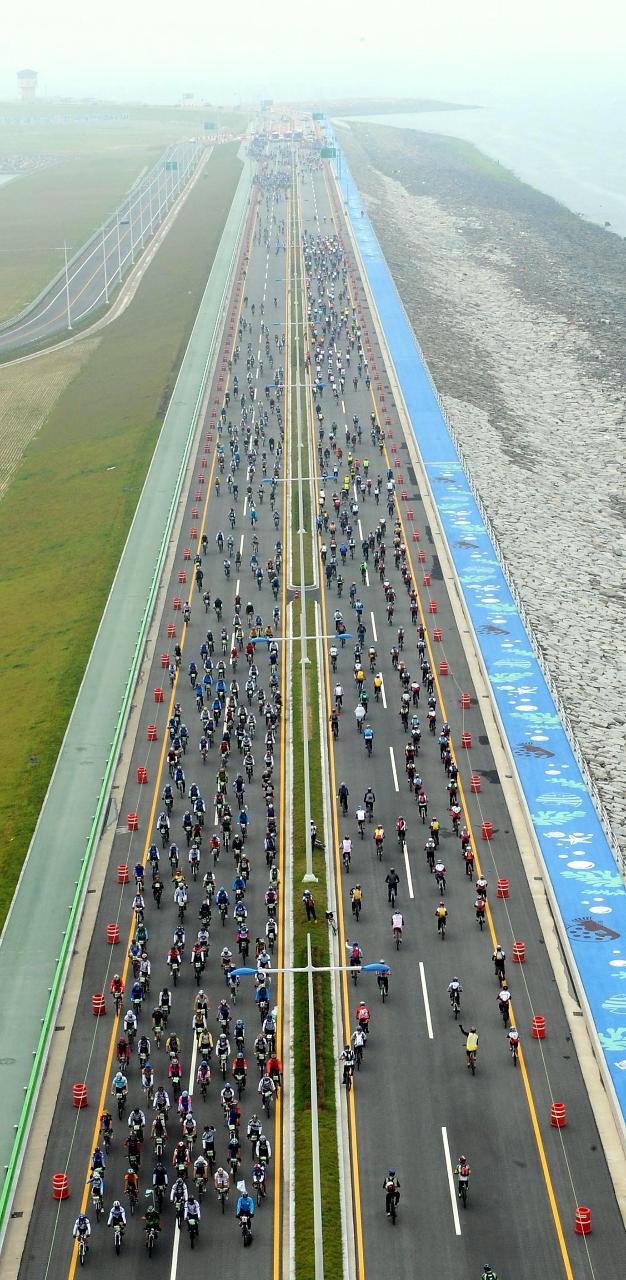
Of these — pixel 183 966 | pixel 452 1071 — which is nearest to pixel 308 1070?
pixel 452 1071

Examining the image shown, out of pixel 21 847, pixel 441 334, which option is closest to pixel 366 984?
pixel 21 847

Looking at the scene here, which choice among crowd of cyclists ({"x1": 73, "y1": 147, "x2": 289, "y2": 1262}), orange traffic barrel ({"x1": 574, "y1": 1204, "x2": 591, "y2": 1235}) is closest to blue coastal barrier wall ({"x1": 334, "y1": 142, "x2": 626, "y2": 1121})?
orange traffic barrel ({"x1": 574, "y1": 1204, "x2": 591, "y2": 1235})

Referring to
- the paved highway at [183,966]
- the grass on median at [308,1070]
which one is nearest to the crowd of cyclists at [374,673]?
the grass on median at [308,1070]

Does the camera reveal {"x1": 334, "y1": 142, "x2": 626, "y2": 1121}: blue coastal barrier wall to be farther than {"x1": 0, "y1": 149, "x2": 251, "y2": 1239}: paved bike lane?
Yes

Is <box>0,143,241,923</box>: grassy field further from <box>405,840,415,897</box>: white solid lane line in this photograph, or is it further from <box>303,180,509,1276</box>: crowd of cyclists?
<box>405,840,415,897</box>: white solid lane line

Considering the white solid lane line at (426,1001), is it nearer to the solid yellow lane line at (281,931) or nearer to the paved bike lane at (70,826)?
the solid yellow lane line at (281,931)

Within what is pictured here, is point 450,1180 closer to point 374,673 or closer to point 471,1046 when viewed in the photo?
point 471,1046
